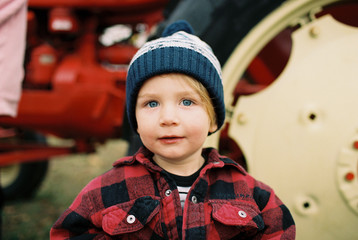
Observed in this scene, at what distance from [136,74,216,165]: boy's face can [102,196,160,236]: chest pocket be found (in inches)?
5.3

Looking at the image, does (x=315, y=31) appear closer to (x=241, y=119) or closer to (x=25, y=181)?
(x=241, y=119)

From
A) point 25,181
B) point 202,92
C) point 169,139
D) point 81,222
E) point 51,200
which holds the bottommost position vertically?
point 51,200

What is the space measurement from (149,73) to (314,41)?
59cm

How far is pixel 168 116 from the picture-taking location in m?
0.80

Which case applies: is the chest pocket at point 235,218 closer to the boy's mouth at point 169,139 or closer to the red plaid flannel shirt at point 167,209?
the red plaid flannel shirt at point 167,209

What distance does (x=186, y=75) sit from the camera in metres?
0.87

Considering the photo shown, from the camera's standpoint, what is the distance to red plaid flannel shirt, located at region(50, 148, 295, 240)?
83 cm

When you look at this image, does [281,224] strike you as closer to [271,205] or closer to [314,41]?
[271,205]

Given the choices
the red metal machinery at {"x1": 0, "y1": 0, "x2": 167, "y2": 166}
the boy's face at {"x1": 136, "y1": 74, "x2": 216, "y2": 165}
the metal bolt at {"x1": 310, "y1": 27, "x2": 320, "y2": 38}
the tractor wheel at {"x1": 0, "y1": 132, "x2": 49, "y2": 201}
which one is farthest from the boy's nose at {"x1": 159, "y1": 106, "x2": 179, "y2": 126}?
the tractor wheel at {"x1": 0, "y1": 132, "x2": 49, "y2": 201}

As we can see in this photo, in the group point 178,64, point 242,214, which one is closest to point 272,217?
point 242,214

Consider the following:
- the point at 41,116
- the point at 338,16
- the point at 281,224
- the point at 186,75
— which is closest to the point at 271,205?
the point at 281,224

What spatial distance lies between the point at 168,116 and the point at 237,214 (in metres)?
0.31

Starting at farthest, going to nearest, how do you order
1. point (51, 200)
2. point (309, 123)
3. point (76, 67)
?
1. point (51, 200)
2. point (76, 67)
3. point (309, 123)

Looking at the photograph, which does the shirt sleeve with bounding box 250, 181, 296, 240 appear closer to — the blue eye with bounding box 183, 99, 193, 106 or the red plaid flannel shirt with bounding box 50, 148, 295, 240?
the red plaid flannel shirt with bounding box 50, 148, 295, 240
